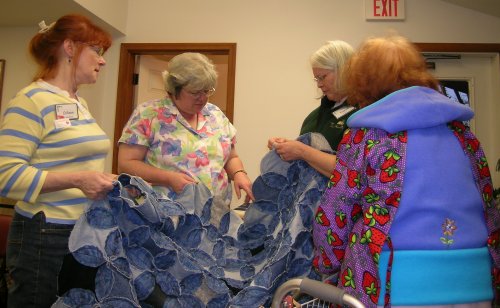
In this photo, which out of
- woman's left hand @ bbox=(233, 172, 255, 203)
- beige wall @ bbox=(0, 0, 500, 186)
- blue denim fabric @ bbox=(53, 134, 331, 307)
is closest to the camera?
blue denim fabric @ bbox=(53, 134, 331, 307)

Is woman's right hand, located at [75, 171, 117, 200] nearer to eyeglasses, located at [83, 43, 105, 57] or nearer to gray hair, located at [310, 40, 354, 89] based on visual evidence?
eyeglasses, located at [83, 43, 105, 57]

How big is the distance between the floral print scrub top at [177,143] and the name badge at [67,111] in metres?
0.43

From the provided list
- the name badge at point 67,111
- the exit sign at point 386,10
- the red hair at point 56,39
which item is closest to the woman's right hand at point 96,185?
the name badge at point 67,111

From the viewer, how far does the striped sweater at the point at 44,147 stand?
1.25 m

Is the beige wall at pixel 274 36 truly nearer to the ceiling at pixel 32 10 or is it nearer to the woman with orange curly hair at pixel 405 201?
the ceiling at pixel 32 10

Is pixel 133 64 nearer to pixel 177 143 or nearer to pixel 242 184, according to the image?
pixel 177 143

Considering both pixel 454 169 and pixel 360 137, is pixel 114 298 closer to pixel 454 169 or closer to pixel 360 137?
pixel 360 137

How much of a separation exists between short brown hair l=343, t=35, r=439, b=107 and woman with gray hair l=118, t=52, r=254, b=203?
76 cm

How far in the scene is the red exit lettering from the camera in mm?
3498

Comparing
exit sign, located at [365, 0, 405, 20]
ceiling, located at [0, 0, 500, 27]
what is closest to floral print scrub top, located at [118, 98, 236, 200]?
ceiling, located at [0, 0, 500, 27]

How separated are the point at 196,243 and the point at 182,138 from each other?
0.60 meters

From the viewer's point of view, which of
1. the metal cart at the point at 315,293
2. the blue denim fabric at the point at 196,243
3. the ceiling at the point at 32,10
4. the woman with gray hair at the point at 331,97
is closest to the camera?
the metal cart at the point at 315,293

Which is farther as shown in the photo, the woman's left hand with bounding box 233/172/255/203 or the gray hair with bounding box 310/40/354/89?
the woman's left hand with bounding box 233/172/255/203

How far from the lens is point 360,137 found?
1.08m
